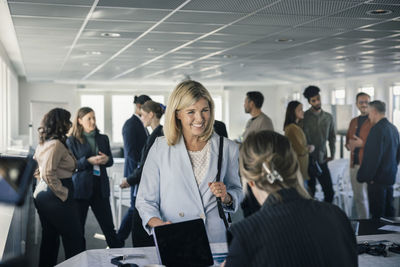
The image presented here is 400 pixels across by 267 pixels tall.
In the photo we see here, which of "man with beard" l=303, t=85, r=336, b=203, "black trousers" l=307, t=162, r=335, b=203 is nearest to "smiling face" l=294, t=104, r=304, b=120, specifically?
"man with beard" l=303, t=85, r=336, b=203

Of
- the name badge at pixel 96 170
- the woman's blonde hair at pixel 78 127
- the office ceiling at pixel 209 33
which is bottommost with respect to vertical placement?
the name badge at pixel 96 170

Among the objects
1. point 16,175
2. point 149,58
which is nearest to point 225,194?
point 16,175

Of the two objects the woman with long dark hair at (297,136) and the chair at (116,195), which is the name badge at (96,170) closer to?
the chair at (116,195)

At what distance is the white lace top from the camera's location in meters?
2.48

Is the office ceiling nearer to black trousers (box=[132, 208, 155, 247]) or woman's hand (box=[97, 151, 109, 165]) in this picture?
woman's hand (box=[97, 151, 109, 165])

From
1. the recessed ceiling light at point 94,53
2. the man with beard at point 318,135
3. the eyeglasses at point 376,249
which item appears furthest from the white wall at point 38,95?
the eyeglasses at point 376,249

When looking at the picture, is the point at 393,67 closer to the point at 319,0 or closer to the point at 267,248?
the point at 319,0

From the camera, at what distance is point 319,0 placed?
453cm

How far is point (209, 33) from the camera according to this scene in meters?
6.45

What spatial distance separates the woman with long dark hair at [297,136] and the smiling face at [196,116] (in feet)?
12.1

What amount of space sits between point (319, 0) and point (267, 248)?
3650 mm

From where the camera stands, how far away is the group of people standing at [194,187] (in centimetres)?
138

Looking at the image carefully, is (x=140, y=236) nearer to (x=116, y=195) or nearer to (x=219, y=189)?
(x=219, y=189)

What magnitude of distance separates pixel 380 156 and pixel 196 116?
3904mm
